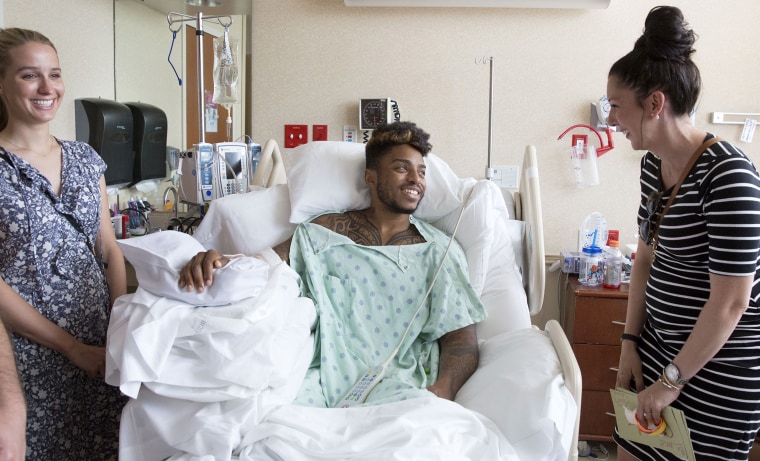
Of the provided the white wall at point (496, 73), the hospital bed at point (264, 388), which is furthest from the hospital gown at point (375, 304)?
the white wall at point (496, 73)

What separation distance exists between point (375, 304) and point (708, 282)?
36.9 inches

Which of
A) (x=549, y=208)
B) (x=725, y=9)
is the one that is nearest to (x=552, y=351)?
(x=549, y=208)

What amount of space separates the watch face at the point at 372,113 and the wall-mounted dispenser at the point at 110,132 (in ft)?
3.76

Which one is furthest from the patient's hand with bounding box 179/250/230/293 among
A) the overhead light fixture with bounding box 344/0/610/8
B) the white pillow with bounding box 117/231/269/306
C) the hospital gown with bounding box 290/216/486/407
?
the overhead light fixture with bounding box 344/0/610/8

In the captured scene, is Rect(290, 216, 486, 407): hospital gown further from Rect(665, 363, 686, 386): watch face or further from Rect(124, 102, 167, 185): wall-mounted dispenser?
Rect(124, 102, 167, 185): wall-mounted dispenser

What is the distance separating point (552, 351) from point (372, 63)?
6.79ft

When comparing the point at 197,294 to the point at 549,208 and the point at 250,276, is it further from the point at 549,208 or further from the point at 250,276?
the point at 549,208

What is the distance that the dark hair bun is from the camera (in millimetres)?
1379

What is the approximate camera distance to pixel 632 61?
1.42 metres

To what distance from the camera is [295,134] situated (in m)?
3.33

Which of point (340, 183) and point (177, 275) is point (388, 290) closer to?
point (340, 183)

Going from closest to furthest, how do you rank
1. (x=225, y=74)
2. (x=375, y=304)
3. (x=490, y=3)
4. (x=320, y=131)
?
(x=375, y=304), (x=225, y=74), (x=490, y=3), (x=320, y=131)

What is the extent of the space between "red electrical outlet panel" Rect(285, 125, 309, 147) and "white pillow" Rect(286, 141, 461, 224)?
3.31ft

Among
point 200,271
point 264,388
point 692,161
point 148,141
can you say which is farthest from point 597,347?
point 148,141
